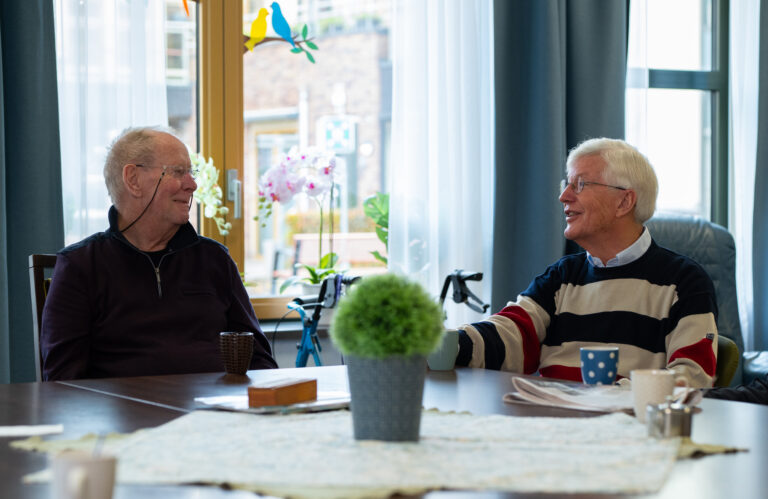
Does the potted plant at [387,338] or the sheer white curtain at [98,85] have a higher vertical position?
the sheer white curtain at [98,85]

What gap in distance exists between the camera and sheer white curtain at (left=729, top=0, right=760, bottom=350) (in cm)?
398

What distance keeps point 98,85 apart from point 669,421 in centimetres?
259

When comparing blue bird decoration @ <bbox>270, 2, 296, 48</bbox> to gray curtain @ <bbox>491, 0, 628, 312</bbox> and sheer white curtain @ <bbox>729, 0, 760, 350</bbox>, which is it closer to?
gray curtain @ <bbox>491, 0, 628, 312</bbox>

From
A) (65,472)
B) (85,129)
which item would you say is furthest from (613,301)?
(85,129)

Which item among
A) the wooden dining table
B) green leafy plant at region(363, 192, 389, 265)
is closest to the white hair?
the wooden dining table

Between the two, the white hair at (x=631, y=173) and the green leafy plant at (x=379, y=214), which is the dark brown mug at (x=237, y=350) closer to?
the white hair at (x=631, y=173)

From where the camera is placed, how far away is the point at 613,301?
225 centimetres

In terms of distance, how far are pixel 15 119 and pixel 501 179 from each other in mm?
1862

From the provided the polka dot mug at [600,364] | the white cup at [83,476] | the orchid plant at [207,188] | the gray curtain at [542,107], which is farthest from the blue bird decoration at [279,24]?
the white cup at [83,476]

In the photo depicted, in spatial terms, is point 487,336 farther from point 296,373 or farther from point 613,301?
point 296,373

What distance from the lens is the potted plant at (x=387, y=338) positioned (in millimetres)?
1029

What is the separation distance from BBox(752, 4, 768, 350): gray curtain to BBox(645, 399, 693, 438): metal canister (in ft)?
9.89

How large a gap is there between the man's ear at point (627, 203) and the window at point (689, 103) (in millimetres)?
1824

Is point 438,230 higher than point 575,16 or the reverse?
the reverse
